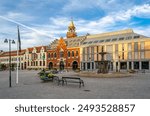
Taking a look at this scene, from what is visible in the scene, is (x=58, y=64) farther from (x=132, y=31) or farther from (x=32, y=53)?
(x=132, y=31)

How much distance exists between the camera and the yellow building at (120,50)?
59219mm

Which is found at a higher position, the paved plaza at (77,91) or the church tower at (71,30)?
the church tower at (71,30)

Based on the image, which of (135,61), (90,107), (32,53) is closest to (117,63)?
(135,61)

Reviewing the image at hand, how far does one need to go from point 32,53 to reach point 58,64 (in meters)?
20.1

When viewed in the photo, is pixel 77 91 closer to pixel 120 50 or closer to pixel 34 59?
pixel 120 50

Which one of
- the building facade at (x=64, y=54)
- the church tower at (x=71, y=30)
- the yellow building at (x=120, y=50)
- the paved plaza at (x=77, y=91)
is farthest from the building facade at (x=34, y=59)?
the paved plaza at (x=77, y=91)

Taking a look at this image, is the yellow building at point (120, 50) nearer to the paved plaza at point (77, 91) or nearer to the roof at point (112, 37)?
the roof at point (112, 37)

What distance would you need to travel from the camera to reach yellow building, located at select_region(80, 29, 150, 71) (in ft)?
194

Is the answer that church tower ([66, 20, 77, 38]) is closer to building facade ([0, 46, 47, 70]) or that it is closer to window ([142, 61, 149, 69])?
building facade ([0, 46, 47, 70])

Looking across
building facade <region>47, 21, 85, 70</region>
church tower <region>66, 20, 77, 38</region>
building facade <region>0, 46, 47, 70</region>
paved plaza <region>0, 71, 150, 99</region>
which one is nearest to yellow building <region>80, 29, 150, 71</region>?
building facade <region>47, 21, 85, 70</region>

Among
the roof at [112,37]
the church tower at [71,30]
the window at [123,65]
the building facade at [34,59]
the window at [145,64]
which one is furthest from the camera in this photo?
the church tower at [71,30]

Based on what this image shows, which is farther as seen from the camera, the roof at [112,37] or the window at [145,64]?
the roof at [112,37]

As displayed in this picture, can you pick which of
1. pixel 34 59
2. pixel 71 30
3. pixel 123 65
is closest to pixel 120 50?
pixel 123 65

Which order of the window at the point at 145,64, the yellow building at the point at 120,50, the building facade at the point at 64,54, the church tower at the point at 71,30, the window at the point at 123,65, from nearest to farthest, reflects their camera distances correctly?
the window at the point at 145,64 → the yellow building at the point at 120,50 → the window at the point at 123,65 → the building facade at the point at 64,54 → the church tower at the point at 71,30
